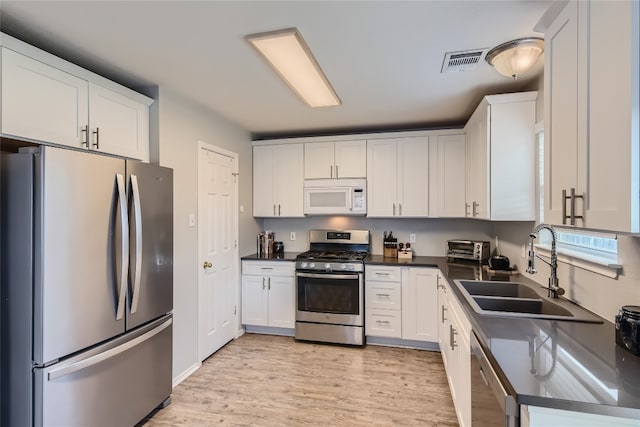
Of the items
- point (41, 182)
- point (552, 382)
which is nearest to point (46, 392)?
point (41, 182)

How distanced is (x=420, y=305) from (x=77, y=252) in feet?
9.60

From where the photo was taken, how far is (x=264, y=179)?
402cm

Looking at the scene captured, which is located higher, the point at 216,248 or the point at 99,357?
the point at 216,248

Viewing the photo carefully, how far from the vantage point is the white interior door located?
2.99 meters

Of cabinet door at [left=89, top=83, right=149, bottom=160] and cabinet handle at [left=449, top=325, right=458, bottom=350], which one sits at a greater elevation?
cabinet door at [left=89, top=83, right=149, bottom=160]

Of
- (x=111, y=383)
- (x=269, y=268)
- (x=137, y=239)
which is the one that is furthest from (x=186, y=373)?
(x=137, y=239)

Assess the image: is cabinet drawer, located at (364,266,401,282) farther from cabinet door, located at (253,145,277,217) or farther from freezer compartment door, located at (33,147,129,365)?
freezer compartment door, located at (33,147,129,365)

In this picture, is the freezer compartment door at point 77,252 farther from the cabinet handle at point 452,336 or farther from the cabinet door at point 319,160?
the cabinet door at point 319,160

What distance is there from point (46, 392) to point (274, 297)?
2288 mm

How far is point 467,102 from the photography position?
288 centimetres

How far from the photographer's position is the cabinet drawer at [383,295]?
11.1 ft

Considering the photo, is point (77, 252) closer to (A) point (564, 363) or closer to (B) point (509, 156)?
(A) point (564, 363)

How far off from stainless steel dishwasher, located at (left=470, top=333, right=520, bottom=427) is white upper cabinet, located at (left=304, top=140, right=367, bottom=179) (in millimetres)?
2474

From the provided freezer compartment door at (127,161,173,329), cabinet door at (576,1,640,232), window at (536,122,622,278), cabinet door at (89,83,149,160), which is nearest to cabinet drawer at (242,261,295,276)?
freezer compartment door at (127,161,173,329)
